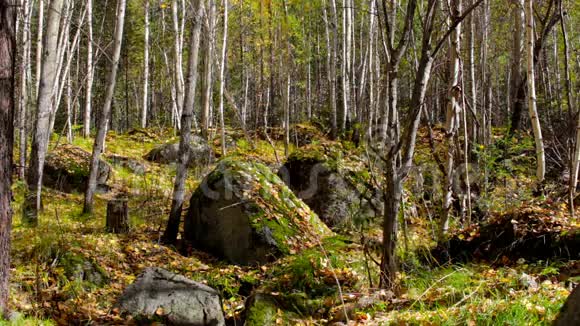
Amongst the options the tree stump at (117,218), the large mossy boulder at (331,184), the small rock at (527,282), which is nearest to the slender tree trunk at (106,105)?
the tree stump at (117,218)

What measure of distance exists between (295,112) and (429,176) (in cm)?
1454

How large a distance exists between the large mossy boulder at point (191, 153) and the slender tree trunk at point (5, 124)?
27.5 feet

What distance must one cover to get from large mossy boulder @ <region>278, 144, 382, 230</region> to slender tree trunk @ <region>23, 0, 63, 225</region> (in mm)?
4179

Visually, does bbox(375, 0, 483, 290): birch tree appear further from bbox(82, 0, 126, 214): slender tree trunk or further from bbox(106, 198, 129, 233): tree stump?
bbox(82, 0, 126, 214): slender tree trunk

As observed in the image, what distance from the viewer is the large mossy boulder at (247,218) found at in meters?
6.07

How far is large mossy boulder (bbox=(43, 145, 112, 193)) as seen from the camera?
9250 millimetres

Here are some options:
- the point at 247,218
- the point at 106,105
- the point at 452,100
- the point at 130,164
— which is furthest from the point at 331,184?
the point at 130,164

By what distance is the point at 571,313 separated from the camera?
5.45ft

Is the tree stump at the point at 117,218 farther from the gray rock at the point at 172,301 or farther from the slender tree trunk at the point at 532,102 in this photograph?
the slender tree trunk at the point at 532,102

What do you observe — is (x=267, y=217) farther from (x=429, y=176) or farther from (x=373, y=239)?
(x=429, y=176)

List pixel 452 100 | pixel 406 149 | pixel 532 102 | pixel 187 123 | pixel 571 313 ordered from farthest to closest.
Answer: pixel 187 123 → pixel 532 102 → pixel 452 100 → pixel 406 149 → pixel 571 313

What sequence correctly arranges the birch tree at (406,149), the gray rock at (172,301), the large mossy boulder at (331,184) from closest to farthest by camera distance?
the birch tree at (406,149) < the gray rock at (172,301) < the large mossy boulder at (331,184)

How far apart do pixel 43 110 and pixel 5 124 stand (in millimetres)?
3446

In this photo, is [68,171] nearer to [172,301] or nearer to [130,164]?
[130,164]
